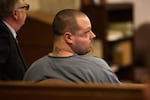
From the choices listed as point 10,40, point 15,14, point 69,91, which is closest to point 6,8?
point 15,14

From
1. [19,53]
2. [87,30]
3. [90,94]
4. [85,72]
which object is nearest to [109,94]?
[90,94]

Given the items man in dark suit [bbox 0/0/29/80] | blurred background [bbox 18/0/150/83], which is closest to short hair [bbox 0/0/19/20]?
man in dark suit [bbox 0/0/29/80]

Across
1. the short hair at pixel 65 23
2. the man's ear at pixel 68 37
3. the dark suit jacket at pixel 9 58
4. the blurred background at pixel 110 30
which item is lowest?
the blurred background at pixel 110 30

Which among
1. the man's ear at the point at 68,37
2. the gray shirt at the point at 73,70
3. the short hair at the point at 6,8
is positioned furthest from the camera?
the short hair at the point at 6,8

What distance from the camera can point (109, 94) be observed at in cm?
123

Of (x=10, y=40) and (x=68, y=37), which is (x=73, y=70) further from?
(x=10, y=40)

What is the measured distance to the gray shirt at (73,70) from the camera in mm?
1704

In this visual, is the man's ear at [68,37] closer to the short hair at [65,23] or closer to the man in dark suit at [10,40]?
the short hair at [65,23]

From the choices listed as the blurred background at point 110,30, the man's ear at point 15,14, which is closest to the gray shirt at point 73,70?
the man's ear at point 15,14

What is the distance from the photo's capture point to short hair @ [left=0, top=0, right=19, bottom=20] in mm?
2037

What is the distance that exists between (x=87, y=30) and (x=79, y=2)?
2509 millimetres

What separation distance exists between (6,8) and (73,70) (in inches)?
20.3

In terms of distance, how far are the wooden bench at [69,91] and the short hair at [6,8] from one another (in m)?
0.79

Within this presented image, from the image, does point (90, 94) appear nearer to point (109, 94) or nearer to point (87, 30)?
point (109, 94)
